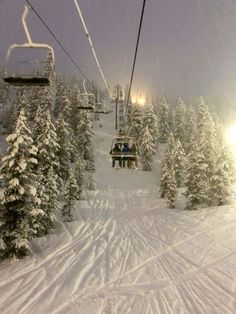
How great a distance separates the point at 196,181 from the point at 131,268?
24.1 metres

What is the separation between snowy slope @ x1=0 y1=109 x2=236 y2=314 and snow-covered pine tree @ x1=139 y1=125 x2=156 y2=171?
25466mm

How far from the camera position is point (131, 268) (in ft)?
58.4

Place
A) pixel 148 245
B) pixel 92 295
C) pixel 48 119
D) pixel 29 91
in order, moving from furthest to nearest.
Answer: pixel 29 91, pixel 48 119, pixel 148 245, pixel 92 295

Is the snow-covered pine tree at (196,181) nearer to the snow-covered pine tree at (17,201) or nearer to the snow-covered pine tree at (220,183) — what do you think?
the snow-covered pine tree at (220,183)

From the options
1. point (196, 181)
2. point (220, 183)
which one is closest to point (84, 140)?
point (196, 181)

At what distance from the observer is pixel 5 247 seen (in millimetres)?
18734

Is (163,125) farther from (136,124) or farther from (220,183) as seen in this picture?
(220,183)

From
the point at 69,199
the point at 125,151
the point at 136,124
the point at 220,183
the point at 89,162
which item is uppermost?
the point at 136,124

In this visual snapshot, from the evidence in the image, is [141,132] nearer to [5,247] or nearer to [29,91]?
[29,91]

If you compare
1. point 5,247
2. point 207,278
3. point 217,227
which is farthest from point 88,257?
point 217,227

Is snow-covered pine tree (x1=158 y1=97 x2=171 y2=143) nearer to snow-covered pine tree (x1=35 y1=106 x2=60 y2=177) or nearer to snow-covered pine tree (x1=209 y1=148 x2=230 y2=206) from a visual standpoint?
snow-covered pine tree (x1=209 y1=148 x2=230 y2=206)

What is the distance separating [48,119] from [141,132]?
104ft

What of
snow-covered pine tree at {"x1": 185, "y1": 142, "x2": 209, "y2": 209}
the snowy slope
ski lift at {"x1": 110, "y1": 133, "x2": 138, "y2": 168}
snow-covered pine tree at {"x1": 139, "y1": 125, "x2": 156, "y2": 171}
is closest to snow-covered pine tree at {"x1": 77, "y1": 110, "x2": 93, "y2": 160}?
snow-covered pine tree at {"x1": 139, "y1": 125, "x2": 156, "y2": 171}

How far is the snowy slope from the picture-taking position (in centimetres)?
1303
